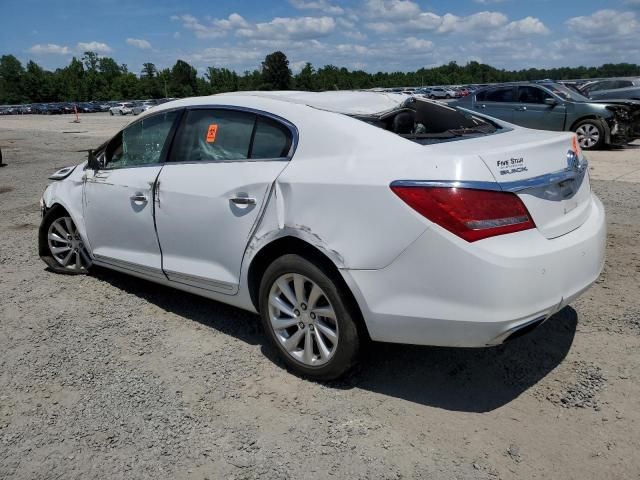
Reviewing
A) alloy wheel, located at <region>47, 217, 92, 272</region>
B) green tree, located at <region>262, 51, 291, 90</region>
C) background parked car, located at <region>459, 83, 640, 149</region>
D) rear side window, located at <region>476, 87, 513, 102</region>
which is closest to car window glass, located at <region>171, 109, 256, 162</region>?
alloy wheel, located at <region>47, 217, 92, 272</region>

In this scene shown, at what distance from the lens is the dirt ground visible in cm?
250

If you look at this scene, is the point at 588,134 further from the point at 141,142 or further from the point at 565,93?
the point at 141,142

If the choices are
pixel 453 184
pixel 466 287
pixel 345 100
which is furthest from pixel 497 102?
pixel 466 287

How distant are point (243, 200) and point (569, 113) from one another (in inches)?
464

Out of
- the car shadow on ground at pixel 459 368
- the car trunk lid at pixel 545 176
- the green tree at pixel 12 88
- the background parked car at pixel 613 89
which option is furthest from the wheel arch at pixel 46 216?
the green tree at pixel 12 88

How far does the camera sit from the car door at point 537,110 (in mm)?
12938

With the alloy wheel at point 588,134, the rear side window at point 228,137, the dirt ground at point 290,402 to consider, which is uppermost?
the rear side window at point 228,137

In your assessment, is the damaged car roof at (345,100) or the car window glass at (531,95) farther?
the car window glass at (531,95)

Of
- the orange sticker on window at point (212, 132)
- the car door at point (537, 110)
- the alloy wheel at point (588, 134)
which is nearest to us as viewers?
the orange sticker on window at point (212, 132)

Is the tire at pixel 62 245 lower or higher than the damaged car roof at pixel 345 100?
lower

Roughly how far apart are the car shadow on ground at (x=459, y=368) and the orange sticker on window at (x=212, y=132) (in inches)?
52.6

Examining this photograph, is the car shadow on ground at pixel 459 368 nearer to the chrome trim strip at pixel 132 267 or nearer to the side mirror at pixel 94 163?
the chrome trim strip at pixel 132 267

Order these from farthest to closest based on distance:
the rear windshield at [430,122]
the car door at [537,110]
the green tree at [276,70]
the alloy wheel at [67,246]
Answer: the green tree at [276,70]
the car door at [537,110]
the alloy wheel at [67,246]
the rear windshield at [430,122]

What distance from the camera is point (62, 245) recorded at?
5.12 metres
